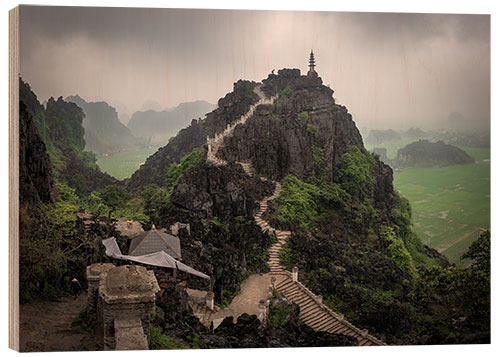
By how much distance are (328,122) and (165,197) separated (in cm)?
541

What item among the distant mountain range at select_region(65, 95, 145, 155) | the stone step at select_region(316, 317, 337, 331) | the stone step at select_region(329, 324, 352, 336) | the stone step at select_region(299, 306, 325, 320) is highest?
the distant mountain range at select_region(65, 95, 145, 155)

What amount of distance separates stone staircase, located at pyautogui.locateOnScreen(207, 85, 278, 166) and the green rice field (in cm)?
189

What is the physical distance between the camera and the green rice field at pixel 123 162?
40.4 ft

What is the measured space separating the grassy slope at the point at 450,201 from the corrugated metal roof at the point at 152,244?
603cm

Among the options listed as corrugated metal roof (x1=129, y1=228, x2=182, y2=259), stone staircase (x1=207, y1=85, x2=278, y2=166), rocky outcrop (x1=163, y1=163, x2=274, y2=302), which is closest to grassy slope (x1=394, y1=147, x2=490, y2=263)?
rocky outcrop (x1=163, y1=163, x2=274, y2=302)

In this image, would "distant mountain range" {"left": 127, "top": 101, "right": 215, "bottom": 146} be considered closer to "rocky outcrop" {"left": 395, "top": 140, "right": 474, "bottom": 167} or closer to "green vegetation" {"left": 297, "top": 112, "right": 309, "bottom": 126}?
"green vegetation" {"left": 297, "top": 112, "right": 309, "bottom": 126}

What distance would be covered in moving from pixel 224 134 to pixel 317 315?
569 centimetres

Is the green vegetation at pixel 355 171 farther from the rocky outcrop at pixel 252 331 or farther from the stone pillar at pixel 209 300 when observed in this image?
the stone pillar at pixel 209 300

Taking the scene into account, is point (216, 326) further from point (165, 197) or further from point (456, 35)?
point (456, 35)

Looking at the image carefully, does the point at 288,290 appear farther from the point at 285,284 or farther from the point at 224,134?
the point at 224,134

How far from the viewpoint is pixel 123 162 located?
491 inches

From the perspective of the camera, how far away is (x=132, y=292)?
8.07 m

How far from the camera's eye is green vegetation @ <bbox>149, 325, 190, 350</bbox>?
952cm

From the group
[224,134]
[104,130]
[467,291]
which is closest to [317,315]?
[467,291]
